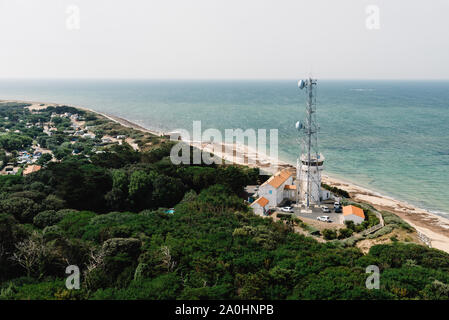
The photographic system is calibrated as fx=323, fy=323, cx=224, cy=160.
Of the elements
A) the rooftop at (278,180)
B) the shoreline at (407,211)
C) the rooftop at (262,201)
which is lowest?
the shoreline at (407,211)

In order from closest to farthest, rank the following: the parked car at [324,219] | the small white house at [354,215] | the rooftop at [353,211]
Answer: the small white house at [354,215] → the rooftop at [353,211] → the parked car at [324,219]

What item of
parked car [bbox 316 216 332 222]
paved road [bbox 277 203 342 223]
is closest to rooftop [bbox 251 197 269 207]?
paved road [bbox 277 203 342 223]

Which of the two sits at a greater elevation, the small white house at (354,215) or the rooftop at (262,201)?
the rooftop at (262,201)

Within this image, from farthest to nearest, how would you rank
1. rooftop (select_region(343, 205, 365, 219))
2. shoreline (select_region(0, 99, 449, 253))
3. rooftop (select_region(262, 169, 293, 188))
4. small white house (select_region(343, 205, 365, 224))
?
1. rooftop (select_region(262, 169, 293, 188))
2. shoreline (select_region(0, 99, 449, 253))
3. rooftop (select_region(343, 205, 365, 219))
4. small white house (select_region(343, 205, 365, 224))

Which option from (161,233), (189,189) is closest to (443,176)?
(189,189)

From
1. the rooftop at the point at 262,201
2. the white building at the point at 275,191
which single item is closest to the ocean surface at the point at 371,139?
the white building at the point at 275,191

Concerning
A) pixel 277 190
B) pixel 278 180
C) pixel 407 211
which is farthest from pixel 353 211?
pixel 407 211

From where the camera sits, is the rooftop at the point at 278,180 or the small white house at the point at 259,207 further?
the rooftop at the point at 278,180

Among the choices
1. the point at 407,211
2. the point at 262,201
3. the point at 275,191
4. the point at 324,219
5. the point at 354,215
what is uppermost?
the point at 275,191

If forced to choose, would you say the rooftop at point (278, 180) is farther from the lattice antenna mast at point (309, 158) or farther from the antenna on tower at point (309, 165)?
the lattice antenna mast at point (309, 158)

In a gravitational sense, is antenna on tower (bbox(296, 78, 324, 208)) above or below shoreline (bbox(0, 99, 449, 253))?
above

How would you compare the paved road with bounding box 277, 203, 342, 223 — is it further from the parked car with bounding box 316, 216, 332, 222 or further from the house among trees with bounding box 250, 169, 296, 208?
the house among trees with bounding box 250, 169, 296, 208

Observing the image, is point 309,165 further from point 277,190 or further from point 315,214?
point 315,214

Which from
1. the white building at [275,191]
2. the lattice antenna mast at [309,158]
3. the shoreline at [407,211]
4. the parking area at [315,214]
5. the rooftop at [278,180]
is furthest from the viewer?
the rooftop at [278,180]
